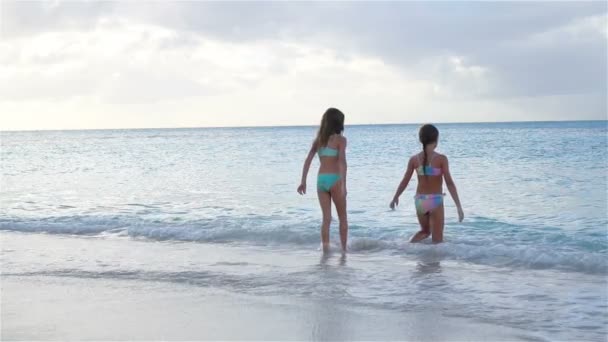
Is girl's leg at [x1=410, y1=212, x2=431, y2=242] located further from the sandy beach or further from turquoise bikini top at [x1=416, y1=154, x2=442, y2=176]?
the sandy beach

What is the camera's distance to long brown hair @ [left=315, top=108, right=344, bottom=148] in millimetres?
7617

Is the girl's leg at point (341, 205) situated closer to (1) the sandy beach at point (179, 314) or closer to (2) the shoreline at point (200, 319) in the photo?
(1) the sandy beach at point (179, 314)

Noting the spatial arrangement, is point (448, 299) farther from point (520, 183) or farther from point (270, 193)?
point (520, 183)

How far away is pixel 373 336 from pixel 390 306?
0.94 metres

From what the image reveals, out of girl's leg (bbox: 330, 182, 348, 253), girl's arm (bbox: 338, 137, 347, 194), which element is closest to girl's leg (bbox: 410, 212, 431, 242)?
girl's leg (bbox: 330, 182, 348, 253)

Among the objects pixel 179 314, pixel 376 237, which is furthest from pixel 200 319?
pixel 376 237

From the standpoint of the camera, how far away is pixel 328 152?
7.79 m

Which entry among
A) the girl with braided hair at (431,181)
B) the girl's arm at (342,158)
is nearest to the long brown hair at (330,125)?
the girl's arm at (342,158)

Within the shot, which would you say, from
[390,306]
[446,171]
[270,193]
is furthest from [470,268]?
[270,193]

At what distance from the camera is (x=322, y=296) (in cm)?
565

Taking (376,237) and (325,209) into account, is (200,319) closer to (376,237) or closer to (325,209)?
(325,209)

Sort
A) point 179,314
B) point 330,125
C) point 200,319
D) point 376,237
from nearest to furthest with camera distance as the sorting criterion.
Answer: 1. point 200,319
2. point 179,314
3. point 330,125
4. point 376,237

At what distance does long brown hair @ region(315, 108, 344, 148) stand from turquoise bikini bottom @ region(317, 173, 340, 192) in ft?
1.32

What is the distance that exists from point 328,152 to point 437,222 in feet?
5.33
